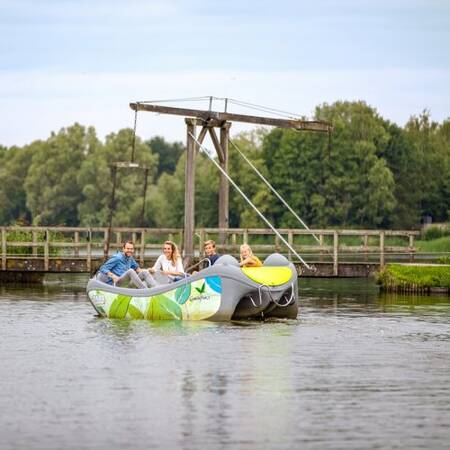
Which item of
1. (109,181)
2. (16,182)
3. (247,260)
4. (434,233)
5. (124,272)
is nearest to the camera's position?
(247,260)

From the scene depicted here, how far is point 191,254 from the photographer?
116ft

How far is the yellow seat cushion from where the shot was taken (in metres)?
24.6

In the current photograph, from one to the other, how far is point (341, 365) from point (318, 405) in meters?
3.56

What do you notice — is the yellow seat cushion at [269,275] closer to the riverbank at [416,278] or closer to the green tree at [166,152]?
the riverbank at [416,278]

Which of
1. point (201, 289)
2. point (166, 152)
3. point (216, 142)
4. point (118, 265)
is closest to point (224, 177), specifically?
point (216, 142)

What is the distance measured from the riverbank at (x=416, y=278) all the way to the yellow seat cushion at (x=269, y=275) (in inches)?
435

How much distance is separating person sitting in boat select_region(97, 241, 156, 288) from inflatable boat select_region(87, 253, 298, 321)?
0.31 m

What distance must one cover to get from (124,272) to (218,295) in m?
2.30

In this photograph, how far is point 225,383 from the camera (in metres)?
17.4

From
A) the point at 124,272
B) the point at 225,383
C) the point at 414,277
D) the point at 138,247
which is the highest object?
the point at 138,247

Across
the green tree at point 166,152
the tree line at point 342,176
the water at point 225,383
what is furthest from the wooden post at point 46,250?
the green tree at point 166,152

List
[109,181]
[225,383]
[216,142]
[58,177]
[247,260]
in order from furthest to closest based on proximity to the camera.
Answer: [58,177], [109,181], [216,142], [247,260], [225,383]

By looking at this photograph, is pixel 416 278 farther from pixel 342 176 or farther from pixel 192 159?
pixel 342 176

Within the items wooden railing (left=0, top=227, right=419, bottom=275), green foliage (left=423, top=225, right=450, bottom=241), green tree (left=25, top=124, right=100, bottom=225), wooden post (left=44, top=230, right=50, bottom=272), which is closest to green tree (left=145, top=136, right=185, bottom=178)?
green tree (left=25, top=124, right=100, bottom=225)
